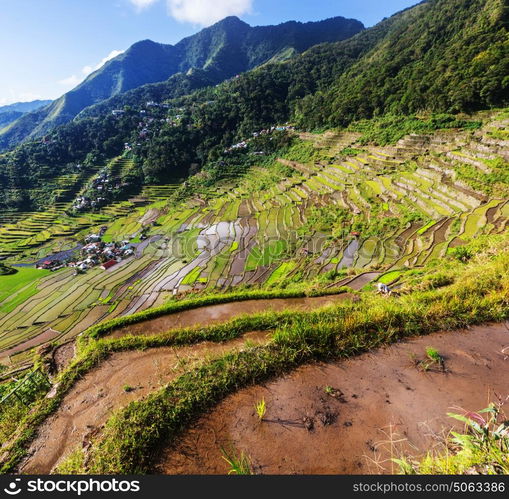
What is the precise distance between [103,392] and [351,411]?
15.5ft

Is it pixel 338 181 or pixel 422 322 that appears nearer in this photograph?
pixel 422 322

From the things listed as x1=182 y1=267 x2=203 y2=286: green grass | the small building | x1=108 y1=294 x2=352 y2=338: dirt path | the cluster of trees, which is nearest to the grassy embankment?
x1=108 y1=294 x2=352 y2=338: dirt path

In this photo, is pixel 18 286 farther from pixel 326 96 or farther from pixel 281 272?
pixel 326 96

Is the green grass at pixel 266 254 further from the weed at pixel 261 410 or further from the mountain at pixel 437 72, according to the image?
the mountain at pixel 437 72

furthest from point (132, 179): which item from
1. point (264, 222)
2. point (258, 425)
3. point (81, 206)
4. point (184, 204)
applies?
point (258, 425)

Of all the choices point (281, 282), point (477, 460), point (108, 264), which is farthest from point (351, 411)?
point (108, 264)

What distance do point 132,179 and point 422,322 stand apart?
261 ft

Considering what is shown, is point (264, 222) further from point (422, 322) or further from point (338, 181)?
point (422, 322)

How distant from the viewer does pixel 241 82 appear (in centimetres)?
10219

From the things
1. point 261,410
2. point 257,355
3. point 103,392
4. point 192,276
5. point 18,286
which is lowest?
point 18,286

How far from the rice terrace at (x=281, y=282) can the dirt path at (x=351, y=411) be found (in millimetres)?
26

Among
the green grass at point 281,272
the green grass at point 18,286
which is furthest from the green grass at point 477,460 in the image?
the green grass at point 18,286

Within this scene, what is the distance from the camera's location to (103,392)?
510 centimetres

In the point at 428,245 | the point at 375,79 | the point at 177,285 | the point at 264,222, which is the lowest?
the point at 177,285
